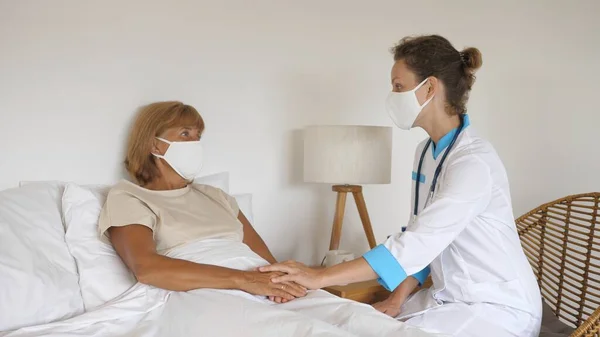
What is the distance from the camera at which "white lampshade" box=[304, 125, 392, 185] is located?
2.31 meters

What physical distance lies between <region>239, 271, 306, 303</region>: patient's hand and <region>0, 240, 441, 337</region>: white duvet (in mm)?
24

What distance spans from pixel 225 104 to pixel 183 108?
328 mm

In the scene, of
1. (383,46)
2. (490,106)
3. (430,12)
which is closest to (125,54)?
(383,46)

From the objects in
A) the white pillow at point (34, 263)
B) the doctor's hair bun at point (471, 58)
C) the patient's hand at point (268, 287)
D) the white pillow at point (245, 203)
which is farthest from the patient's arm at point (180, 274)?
the doctor's hair bun at point (471, 58)

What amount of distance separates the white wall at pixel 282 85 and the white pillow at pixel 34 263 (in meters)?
0.18

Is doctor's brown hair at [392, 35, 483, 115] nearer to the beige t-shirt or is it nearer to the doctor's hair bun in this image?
the doctor's hair bun

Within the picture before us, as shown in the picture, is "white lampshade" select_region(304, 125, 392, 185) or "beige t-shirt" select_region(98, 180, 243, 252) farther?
"white lampshade" select_region(304, 125, 392, 185)

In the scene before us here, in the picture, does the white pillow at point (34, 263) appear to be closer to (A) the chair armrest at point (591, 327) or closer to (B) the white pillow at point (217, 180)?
(B) the white pillow at point (217, 180)

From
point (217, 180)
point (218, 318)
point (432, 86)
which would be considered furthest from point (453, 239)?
point (217, 180)

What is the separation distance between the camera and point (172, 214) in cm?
192

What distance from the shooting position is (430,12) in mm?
2914

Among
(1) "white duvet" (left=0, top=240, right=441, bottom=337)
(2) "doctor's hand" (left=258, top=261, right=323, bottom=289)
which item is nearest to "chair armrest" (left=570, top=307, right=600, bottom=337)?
(1) "white duvet" (left=0, top=240, right=441, bottom=337)

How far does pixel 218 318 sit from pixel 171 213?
0.53 meters

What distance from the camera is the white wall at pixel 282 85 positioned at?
1.98 m
